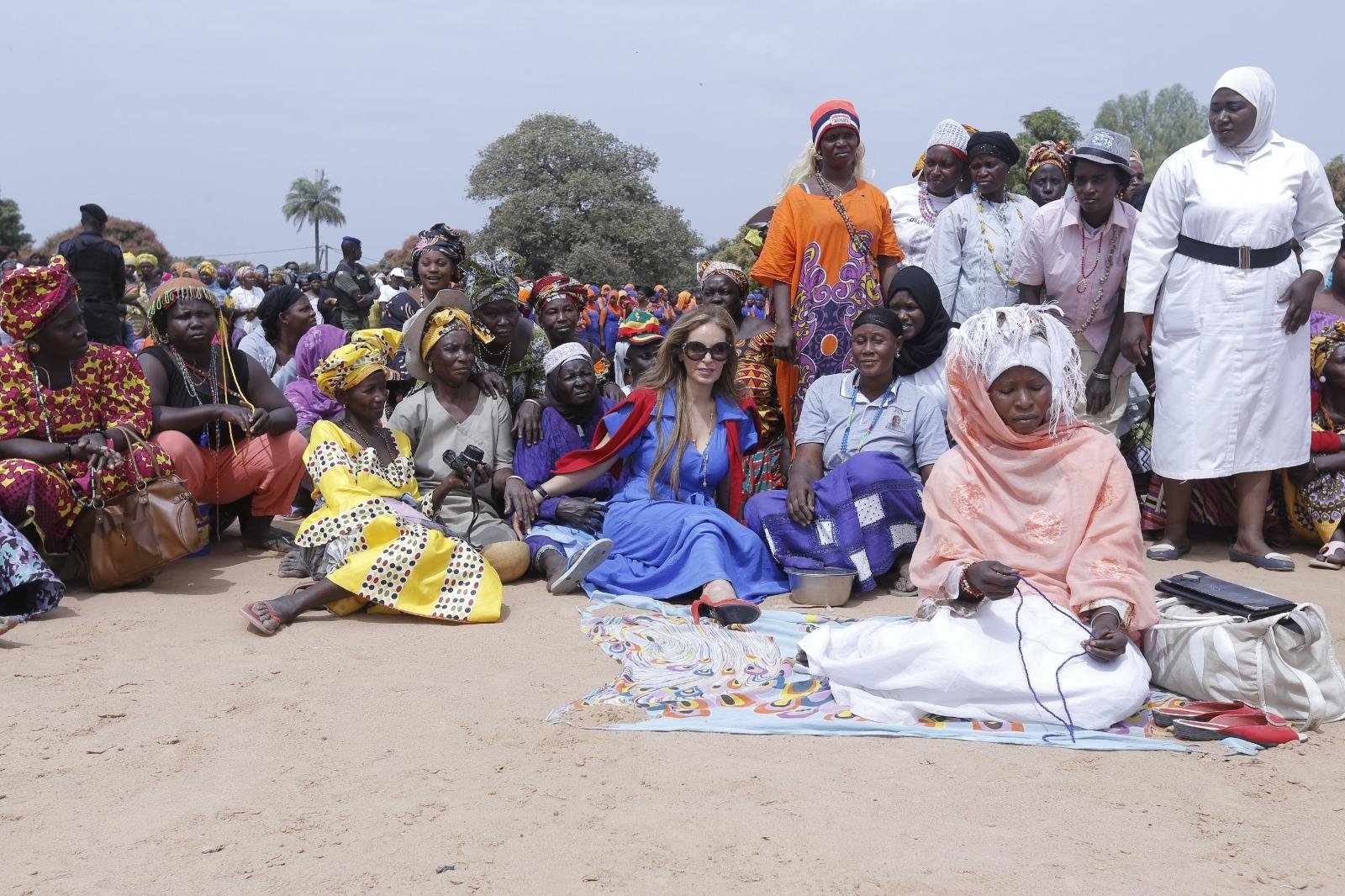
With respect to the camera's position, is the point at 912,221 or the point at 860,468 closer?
the point at 860,468

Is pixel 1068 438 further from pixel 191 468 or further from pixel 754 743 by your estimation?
pixel 191 468

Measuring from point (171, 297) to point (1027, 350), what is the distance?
469 centimetres

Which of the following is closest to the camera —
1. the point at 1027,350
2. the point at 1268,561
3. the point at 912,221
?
the point at 1027,350

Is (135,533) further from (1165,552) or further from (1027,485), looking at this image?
(1165,552)

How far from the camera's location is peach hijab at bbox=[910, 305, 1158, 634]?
3861 millimetres

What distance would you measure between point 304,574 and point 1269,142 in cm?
577

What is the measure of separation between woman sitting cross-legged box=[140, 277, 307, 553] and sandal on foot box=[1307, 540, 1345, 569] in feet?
18.4

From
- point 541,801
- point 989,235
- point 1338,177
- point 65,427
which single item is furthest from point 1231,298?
point 1338,177

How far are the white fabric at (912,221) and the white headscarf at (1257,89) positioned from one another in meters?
1.69

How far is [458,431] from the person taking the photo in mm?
5984

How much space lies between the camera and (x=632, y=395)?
589 cm

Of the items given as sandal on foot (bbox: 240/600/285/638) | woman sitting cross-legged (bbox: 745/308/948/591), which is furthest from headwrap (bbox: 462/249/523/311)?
sandal on foot (bbox: 240/600/285/638)

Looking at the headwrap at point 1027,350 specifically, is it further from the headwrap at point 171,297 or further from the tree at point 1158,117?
the tree at point 1158,117

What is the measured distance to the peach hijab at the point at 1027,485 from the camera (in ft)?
12.7
